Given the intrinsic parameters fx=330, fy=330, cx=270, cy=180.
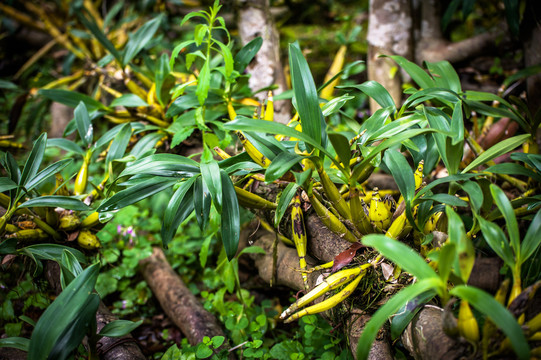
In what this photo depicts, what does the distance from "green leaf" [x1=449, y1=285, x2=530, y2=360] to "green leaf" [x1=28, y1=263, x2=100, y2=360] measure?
802mm

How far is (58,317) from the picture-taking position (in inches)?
28.4

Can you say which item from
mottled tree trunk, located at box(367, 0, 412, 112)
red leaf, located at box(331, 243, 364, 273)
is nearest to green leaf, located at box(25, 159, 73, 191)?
red leaf, located at box(331, 243, 364, 273)

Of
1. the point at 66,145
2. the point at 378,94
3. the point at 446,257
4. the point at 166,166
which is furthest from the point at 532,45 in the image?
the point at 66,145

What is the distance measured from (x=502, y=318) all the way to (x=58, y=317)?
2.89ft

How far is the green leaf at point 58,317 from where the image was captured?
70 centimetres

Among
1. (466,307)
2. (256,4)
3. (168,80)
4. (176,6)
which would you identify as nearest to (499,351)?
(466,307)

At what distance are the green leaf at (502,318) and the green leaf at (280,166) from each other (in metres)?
0.43

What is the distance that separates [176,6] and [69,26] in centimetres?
94

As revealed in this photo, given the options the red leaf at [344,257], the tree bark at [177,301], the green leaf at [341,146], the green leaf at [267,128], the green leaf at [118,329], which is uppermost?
the green leaf at [267,128]

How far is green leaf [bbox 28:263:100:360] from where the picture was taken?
0.70 meters

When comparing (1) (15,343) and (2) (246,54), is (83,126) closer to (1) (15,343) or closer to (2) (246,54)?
(2) (246,54)

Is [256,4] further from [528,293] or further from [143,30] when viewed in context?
[528,293]

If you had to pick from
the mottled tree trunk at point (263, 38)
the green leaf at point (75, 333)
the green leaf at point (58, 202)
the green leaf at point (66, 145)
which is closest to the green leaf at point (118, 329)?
the green leaf at point (75, 333)

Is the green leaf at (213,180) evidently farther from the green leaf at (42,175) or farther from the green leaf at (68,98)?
the green leaf at (68,98)
